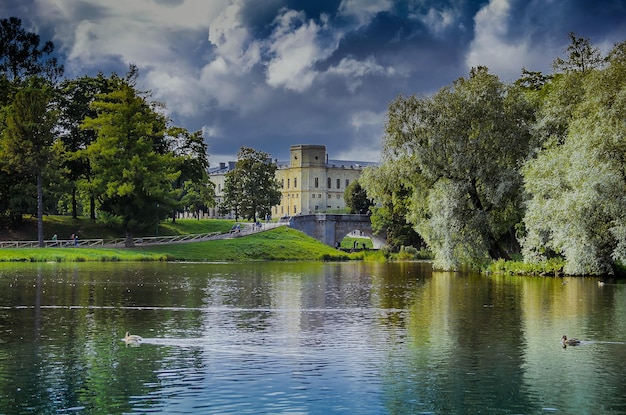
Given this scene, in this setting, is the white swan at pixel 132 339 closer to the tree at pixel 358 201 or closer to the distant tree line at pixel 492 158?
the distant tree line at pixel 492 158

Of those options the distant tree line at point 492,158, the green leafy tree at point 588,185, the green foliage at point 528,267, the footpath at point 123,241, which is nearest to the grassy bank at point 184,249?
the footpath at point 123,241

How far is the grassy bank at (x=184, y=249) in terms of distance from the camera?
2970 inches

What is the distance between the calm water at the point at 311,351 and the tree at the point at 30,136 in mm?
38062

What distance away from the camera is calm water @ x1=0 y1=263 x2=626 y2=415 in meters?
18.8

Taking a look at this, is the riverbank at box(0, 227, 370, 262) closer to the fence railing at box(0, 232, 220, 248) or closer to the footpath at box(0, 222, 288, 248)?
the footpath at box(0, 222, 288, 248)

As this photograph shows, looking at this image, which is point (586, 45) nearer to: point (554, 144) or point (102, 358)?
point (554, 144)

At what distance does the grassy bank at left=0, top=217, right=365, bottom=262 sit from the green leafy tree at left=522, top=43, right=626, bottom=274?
3865 centimetres

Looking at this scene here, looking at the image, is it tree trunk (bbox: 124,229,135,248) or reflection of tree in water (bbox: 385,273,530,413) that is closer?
reflection of tree in water (bbox: 385,273,530,413)

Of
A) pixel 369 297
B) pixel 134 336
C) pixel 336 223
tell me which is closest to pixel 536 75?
pixel 336 223

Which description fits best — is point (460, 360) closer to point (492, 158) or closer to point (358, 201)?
point (492, 158)

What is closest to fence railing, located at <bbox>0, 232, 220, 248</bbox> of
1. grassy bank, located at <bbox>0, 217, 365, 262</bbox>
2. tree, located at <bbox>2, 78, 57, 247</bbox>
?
tree, located at <bbox>2, 78, 57, 247</bbox>

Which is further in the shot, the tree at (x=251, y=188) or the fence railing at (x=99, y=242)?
the tree at (x=251, y=188)

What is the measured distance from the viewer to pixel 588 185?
4675 cm

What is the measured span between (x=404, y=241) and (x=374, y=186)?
4286 cm
